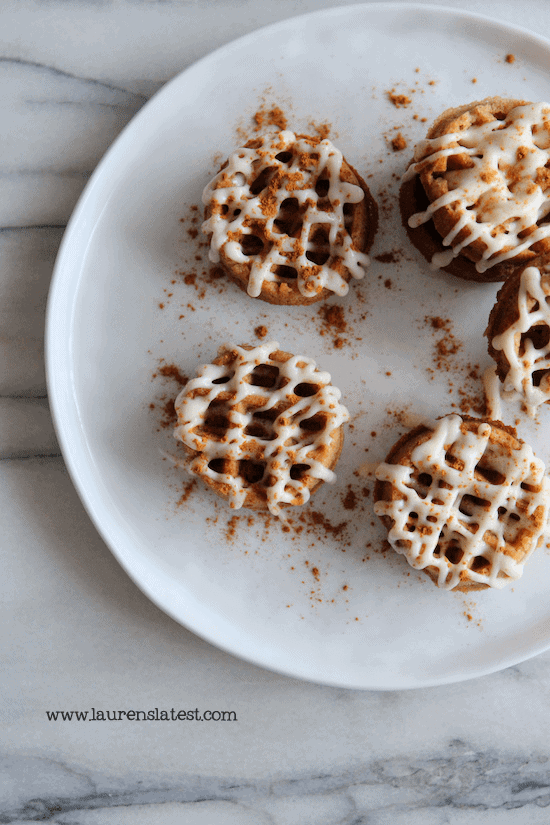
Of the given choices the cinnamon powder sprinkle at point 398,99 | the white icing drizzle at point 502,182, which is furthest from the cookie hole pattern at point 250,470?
the cinnamon powder sprinkle at point 398,99

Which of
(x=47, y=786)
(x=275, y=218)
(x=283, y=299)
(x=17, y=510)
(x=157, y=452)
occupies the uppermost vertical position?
(x=275, y=218)

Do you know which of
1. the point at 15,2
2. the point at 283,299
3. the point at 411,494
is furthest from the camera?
the point at 15,2

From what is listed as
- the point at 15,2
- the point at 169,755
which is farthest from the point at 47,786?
the point at 15,2

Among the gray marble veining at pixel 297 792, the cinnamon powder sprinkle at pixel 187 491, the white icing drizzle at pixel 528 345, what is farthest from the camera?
the gray marble veining at pixel 297 792

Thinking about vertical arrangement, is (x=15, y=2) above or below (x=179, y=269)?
above

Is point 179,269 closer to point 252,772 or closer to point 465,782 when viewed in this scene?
point 252,772

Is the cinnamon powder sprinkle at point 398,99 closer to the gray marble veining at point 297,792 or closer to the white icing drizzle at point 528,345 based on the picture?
the white icing drizzle at point 528,345

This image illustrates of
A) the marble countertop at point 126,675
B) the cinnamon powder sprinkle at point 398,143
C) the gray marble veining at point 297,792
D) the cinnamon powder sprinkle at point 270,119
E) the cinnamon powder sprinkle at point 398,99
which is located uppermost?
the cinnamon powder sprinkle at point 398,99
